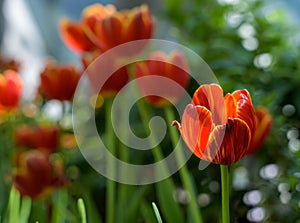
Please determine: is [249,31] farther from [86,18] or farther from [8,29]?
[8,29]

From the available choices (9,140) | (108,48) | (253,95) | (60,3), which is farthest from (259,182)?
(60,3)

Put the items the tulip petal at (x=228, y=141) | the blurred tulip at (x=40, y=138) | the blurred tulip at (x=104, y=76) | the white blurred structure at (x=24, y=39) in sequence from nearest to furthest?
the tulip petal at (x=228, y=141), the blurred tulip at (x=104, y=76), the blurred tulip at (x=40, y=138), the white blurred structure at (x=24, y=39)

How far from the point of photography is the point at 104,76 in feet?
2.52

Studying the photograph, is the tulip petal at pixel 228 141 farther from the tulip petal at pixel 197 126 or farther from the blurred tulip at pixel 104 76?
the blurred tulip at pixel 104 76

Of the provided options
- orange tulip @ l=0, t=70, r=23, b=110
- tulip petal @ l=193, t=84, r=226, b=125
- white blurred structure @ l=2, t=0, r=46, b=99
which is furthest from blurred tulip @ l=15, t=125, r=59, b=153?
white blurred structure @ l=2, t=0, r=46, b=99

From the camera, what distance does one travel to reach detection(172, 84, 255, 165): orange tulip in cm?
45

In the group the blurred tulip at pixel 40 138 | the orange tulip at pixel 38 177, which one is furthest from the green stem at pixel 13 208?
the blurred tulip at pixel 40 138

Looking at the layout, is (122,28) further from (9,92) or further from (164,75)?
(9,92)

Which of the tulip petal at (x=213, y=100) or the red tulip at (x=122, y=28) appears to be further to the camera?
the red tulip at (x=122, y=28)

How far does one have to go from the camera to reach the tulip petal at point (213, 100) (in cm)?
46

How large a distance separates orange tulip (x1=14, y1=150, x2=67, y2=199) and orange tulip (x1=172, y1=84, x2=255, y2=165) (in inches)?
12.6

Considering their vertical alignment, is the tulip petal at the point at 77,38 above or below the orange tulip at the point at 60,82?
above

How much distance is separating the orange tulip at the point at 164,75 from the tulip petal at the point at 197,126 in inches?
10.2

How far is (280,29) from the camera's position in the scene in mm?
1019
